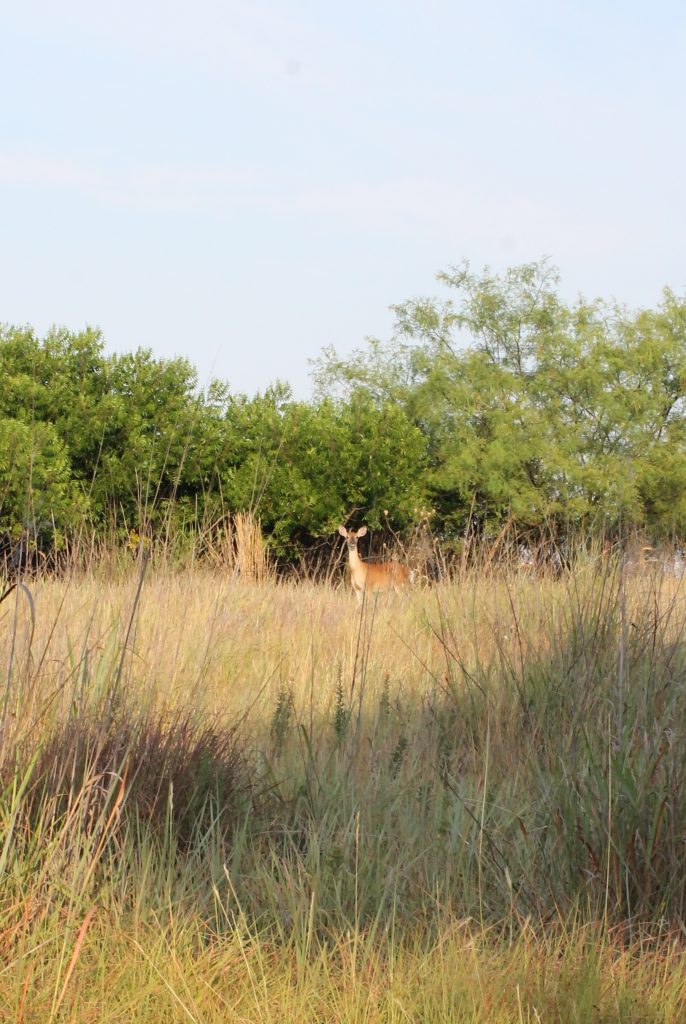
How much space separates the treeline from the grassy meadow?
7630 millimetres

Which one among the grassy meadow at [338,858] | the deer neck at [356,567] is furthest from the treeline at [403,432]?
the grassy meadow at [338,858]

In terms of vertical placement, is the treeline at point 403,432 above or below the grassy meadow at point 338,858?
above

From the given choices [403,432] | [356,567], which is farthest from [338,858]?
[403,432]

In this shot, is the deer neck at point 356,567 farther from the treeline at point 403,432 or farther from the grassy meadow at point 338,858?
the grassy meadow at point 338,858

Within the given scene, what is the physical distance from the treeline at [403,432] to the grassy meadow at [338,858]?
7.63 meters

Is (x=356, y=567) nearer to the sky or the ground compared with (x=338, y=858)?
nearer to the sky

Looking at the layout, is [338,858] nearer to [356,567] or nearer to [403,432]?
[356,567]

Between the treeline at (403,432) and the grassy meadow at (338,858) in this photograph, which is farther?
the treeline at (403,432)

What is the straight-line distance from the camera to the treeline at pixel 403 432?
13805 mm

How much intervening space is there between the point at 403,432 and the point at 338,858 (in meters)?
14.2

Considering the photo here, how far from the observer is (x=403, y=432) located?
17.0 metres

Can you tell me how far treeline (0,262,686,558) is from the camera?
13.8 meters

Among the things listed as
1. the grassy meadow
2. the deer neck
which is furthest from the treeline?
the grassy meadow

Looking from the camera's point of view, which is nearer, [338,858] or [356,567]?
[338,858]
